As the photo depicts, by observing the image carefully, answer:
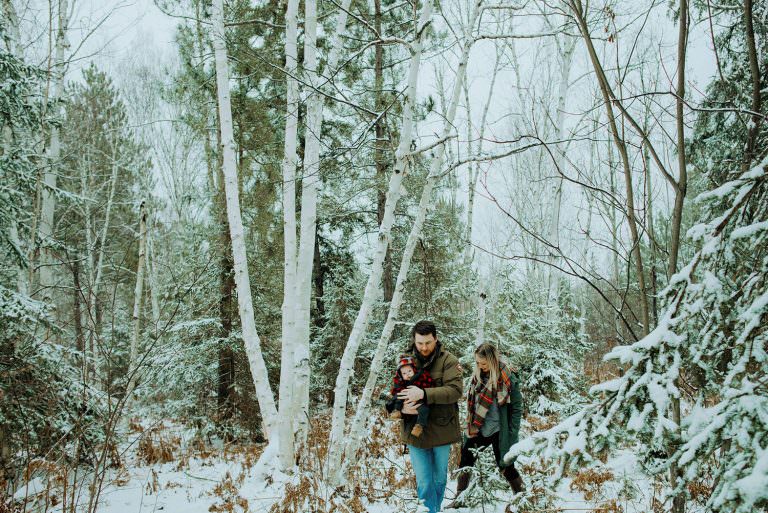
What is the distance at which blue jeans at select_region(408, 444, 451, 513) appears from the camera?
3.51 m

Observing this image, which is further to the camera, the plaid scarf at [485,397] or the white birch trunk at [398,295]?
the white birch trunk at [398,295]

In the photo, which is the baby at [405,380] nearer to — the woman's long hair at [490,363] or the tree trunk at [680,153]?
the woman's long hair at [490,363]

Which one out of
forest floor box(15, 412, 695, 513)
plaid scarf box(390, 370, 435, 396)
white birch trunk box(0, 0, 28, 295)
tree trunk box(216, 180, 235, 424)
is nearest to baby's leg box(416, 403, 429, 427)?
plaid scarf box(390, 370, 435, 396)

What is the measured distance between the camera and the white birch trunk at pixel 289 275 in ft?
16.5

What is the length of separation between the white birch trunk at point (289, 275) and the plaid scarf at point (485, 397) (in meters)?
2.16

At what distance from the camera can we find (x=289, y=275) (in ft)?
17.4

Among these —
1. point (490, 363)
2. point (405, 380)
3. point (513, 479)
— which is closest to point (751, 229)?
point (405, 380)

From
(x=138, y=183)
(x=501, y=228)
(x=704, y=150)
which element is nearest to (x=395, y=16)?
(x=704, y=150)

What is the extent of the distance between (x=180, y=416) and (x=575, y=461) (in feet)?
33.1

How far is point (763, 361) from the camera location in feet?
4.11

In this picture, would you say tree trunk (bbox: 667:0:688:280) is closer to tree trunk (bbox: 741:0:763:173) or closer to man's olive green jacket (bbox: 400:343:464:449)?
tree trunk (bbox: 741:0:763:173)

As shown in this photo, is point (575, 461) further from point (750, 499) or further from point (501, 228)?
point (501, 228)

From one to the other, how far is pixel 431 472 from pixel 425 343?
1064mm

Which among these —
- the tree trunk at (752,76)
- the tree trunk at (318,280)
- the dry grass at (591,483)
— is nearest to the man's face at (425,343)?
the tree trunk at (752,76)
